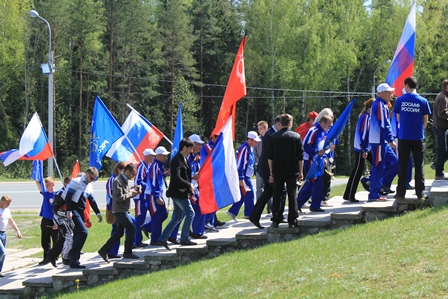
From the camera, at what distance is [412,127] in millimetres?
10484

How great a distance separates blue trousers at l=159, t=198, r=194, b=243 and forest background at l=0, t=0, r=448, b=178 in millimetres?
37057

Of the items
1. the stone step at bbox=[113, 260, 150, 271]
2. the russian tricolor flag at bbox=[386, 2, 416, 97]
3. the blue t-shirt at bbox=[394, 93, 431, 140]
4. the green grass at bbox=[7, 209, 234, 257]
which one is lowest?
the green grass at bbox=[7, 209, 234, 257]

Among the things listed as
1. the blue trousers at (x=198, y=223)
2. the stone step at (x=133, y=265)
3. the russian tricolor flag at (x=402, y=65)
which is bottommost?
the stone step at (x=133, y=265)

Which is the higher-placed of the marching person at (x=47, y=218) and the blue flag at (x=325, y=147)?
the blue flag at (x=325, y=147)

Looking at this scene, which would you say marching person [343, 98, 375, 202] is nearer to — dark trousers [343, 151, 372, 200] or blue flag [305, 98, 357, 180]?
dark trousers [343, 151, 372, 200]

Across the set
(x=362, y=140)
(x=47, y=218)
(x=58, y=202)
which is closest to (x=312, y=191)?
(x=362, y=140)

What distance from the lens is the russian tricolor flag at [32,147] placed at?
579 inches

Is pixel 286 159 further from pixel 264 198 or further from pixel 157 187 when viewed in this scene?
pixel 157 187

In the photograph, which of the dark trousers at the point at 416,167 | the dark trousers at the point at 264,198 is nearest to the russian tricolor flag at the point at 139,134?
the dark trousers at the point at 264,198

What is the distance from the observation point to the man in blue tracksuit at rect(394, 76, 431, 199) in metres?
10.5

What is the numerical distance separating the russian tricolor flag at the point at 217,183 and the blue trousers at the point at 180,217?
283 mm

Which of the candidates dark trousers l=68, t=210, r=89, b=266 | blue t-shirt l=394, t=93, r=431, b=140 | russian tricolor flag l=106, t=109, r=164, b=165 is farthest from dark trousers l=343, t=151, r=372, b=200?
dark trousers l=68, t=210, r=89, b=266

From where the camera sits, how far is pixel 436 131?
11961mm

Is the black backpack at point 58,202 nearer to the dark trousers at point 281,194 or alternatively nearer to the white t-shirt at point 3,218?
the white t-shirt at point 3,218
